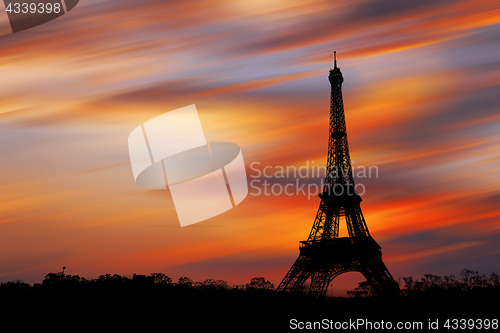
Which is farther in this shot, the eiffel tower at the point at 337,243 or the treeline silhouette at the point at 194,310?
the eiffel tower at the point at 337,243

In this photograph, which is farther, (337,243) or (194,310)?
(337,243)

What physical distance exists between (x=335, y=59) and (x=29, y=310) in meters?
49.2

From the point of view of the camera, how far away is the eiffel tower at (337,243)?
60.1m

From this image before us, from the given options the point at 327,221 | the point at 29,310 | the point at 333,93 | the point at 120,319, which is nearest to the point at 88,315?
the point at 120,319

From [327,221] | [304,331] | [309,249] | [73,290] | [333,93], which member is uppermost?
[333,93]

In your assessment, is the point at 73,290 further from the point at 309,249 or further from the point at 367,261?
the point at 367,261

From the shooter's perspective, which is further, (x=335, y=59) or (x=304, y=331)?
(x=335, y=59)

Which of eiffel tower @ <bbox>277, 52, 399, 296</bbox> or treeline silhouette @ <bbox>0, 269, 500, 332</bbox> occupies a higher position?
eiffel tower @ <bbox>277, 52, 399, 296</bbox>

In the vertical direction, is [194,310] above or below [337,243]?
below

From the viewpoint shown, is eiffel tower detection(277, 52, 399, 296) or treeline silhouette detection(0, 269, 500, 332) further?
eiffel tower detection(277, 52, 399, 296)

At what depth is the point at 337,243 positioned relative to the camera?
2372 inches

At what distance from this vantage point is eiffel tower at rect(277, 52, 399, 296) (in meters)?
60.1

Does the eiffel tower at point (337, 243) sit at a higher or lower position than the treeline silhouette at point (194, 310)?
higher

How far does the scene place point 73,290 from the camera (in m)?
60.6
